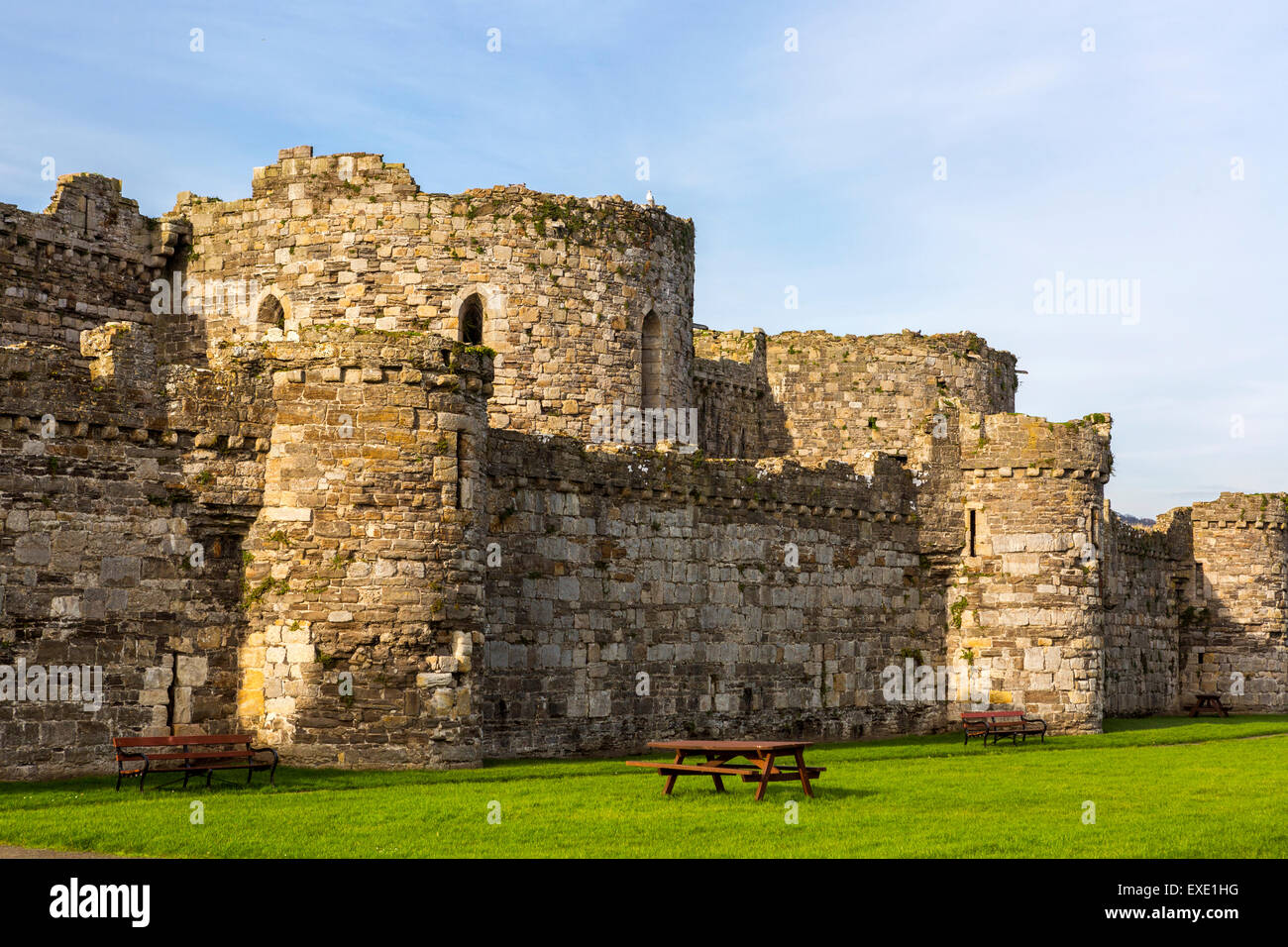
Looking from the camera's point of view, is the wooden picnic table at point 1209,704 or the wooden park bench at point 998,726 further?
the wooden picnic table at point 1209,704

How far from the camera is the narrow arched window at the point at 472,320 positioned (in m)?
32.6

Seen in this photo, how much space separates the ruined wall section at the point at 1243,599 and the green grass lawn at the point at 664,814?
809 inches

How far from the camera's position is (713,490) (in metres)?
30.5

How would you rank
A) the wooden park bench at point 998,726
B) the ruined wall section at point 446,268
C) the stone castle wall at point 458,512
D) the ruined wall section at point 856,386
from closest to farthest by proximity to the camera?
the stone castle wall at point 458,512
the wooden park bench at point 998,726
the ruined wall section at point 446,268
the ruined wall section at point 856,386

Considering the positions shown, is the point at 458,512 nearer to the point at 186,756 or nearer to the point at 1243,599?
the point at 186,756

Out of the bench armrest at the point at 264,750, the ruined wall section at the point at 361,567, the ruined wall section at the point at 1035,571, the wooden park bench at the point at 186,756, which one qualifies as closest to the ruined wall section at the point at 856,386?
the ruined wall section at the point at 1035,571

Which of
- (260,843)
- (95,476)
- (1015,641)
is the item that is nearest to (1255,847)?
(260,843)

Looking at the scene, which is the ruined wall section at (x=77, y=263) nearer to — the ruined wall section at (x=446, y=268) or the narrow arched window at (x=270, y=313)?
the ruined wall section at (x=446, y=268)

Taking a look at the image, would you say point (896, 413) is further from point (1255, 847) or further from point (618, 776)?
point (1255, 847)

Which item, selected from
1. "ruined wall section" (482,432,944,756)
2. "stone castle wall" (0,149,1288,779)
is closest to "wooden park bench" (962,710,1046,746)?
"stone castle wall" (0,149,1288,779)

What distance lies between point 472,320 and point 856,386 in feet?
50.1

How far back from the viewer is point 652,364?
35.0 m

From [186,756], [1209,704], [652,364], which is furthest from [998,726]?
[186,756]
